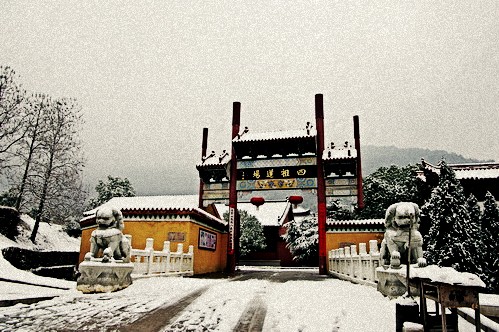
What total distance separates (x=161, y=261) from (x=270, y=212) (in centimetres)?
2286

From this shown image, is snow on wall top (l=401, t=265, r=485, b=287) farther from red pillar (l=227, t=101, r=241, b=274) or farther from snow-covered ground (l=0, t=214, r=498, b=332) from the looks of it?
red pillar (l=227, t=101, r=241, b=274)

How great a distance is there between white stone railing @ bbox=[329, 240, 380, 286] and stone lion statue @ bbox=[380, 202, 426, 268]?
1.54m

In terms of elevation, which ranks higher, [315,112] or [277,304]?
[315,112]

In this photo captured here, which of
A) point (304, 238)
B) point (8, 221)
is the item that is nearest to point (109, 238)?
point (8, 221)

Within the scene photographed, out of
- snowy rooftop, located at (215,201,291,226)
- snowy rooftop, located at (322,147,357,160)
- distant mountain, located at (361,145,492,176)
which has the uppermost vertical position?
distant mountain, located at (361,145,492,176)

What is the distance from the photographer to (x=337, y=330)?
4.31 m

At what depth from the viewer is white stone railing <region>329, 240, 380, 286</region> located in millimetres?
8656

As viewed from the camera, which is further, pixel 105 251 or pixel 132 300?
pixel 105 251

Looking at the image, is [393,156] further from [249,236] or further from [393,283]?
[393,283]

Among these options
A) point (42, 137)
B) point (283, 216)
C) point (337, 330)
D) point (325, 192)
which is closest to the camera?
point (337, 330)

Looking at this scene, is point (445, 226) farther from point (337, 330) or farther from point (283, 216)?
point (283, 216)

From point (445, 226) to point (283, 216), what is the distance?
20.2 metres

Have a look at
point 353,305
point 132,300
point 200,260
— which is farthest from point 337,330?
point 200,260

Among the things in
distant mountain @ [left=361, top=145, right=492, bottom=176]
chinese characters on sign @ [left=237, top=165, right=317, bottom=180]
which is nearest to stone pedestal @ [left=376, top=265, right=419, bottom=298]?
chinese characters on sign @ [left=237, top=165, right=317, bottom=180]
